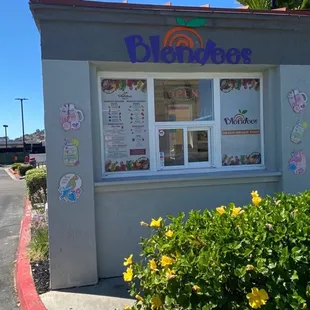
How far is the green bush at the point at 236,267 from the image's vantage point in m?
2.23

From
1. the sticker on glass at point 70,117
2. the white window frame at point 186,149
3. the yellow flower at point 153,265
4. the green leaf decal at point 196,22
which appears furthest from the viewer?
the white window frame at point 186,149

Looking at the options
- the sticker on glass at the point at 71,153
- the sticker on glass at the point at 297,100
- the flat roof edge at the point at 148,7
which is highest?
the flat roof edge at the point at 148,7

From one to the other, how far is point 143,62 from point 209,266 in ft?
10.2

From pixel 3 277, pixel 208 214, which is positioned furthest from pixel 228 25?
pixel 3 277

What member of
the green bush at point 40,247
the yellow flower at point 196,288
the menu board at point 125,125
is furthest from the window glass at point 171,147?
the yellow flower at point 196,288

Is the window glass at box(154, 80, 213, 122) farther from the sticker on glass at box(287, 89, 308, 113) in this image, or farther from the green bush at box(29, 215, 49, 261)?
the green bush at box(29, 215, 49, 261)

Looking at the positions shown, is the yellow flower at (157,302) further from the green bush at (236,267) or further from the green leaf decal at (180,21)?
the green leaf decal at (180,21)

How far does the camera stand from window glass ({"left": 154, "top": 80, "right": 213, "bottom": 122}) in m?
5.07

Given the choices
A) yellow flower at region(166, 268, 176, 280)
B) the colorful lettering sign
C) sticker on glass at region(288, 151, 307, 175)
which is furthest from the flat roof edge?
yellow flower at region(166, 268, 176, 280)

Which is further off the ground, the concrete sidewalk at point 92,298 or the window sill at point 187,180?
the window sill at point 187,180

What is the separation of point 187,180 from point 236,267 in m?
2.58

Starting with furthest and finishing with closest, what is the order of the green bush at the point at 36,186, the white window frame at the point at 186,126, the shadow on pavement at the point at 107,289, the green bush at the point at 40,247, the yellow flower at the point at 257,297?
1. the green bush at the point at 36,186
2. the green bush at the point at 40,247
3. the white window frame at the point at 186,126
4. the shadow on pavement at the point at 107,289
5. the yellow flower at the point at 257,297

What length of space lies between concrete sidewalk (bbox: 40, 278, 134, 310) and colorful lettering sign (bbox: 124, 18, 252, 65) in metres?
2.97

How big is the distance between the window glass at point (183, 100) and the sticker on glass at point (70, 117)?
1.19 meters
